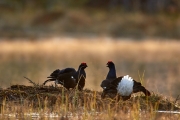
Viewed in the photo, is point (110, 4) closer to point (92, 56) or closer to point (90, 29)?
point (90, 29)

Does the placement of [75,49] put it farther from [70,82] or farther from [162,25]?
[70,82]

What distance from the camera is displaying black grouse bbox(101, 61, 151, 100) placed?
11742mm

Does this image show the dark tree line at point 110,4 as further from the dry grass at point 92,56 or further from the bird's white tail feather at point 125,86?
the bird's white tail feather at point 125,86

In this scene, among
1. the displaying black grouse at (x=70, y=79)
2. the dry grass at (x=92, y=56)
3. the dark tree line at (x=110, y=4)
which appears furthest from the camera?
the dark tree line at (x=110, y=4)

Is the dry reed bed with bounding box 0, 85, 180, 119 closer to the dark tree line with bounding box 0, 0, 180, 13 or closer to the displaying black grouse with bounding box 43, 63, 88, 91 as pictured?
the displaying black grouse with bounding box 43, 63, 88, 91

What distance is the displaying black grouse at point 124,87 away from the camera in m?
11.7

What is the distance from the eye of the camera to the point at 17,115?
36.2ft

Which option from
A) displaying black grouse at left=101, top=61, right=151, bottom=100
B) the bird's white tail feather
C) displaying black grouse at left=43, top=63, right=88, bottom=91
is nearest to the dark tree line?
displaying black grouse at left=43, top=63, right=88, bottom=91

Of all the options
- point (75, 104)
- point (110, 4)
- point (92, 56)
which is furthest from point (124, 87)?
point (110, 4)

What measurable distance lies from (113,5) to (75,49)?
12.0 meters

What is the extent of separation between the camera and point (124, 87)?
11750mm

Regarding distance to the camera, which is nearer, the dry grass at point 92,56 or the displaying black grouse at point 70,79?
the displaying black grouse at point 70,79

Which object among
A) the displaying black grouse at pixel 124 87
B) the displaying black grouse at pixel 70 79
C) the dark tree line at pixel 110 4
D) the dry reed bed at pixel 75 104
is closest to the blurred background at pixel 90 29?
the dark tree line at pixel 110 4

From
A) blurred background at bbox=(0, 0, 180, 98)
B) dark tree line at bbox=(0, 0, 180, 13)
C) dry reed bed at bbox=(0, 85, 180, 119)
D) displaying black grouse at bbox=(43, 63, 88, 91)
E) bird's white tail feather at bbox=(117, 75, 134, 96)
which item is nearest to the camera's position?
dry reed bed at bbox=(0, 85, 180, 119)
